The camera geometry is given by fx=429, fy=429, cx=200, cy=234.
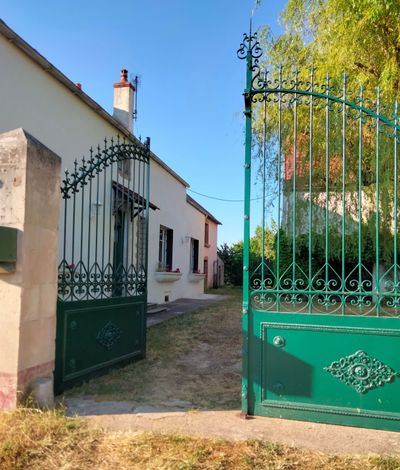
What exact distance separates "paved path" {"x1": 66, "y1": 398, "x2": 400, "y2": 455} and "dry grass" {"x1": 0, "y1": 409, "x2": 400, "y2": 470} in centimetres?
17

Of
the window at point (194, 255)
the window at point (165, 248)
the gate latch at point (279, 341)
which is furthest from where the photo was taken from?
the window at point (194, 255)

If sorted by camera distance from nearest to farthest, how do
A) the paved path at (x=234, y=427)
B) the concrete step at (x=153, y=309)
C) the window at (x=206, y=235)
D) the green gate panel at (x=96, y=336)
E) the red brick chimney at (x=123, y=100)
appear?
the paved path at (x=234, y=427), the green gate panel at (x=96, y=336), the concrete step at (x=153, y=309), the red brick chimney at (x=123, y=100), the window at (x=206, y=235)

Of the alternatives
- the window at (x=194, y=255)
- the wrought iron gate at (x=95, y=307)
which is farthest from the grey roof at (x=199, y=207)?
the wrought iron gate at (x=95, y=307)

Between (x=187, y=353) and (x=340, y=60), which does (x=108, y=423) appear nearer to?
(x=187, y=353)

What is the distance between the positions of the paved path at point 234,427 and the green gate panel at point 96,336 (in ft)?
1.78

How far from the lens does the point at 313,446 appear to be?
3.46m

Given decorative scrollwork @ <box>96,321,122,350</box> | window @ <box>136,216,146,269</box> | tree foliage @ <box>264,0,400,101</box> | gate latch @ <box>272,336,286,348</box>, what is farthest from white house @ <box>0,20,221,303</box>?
gate latch @ <box>272,336,286,348</box>

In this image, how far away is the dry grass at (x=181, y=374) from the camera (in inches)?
188

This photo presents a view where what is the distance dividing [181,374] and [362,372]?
8.78ft

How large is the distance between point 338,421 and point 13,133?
414cm

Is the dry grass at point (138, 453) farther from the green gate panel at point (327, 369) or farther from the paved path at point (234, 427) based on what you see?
the green gate panel at point (327, 369)

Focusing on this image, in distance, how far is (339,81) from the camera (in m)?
6.79

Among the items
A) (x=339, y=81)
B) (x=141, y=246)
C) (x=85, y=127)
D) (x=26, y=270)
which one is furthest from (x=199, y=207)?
(x=26, y=270)

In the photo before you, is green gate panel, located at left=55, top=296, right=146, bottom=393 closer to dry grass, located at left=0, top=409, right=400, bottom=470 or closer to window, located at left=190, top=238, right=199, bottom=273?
dry grass, located at left=0, top=409, right=400, bottom=470
